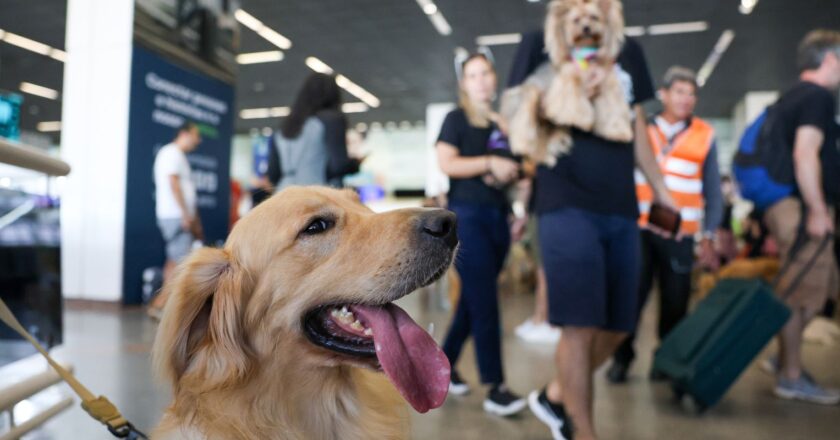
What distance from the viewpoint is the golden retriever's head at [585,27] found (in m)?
2.39

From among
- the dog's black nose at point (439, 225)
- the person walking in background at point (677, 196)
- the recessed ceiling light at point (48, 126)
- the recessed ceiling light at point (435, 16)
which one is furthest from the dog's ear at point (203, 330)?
the recessed ceiling light at point (48, 126)

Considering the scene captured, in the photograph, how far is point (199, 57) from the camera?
7562mm

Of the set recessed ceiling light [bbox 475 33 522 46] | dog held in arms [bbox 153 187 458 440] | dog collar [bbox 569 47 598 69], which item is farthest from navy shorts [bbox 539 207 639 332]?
recessed ceiling light [bbox 475 33 522 46]

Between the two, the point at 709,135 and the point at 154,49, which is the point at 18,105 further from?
the point at 154,49

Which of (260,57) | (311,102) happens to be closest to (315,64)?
(260,57)

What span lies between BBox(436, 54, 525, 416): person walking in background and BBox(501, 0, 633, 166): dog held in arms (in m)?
0.53

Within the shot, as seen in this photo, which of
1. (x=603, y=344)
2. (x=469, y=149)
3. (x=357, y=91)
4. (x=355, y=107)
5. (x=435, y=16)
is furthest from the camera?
(x=355, y=107)

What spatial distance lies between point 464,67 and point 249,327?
2403mm

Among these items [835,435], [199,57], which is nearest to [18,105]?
[835,435]

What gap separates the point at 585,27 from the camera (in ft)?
7.85

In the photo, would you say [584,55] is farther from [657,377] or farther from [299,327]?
[657,377]

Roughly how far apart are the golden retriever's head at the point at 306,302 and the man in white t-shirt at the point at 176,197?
200 inches

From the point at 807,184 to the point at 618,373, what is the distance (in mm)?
1552

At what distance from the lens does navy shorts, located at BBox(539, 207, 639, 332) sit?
2283 millimetres
